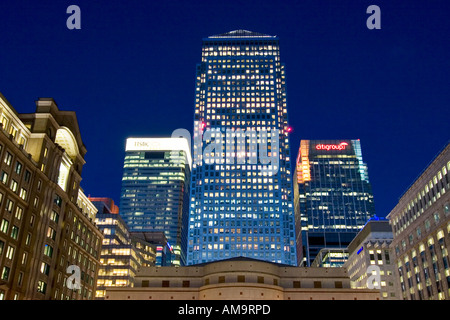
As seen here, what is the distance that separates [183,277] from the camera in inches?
3428

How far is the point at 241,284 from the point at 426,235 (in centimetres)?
5203

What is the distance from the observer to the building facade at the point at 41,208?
69750 millimetres

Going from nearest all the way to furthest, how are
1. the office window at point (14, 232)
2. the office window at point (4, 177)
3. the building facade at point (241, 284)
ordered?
the office window at point (4, 177)
the office window at point (14, 232)
the building facade at point (241, 284)

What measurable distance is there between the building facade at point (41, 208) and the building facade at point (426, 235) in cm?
8467

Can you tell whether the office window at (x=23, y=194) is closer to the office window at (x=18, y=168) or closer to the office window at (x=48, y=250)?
the office window at (x=18, y=168)

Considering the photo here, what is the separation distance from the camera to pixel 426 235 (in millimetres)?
100500

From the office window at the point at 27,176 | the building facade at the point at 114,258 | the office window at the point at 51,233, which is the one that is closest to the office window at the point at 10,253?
the office window at the point at 27,176

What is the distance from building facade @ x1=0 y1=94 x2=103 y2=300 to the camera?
69.8 m

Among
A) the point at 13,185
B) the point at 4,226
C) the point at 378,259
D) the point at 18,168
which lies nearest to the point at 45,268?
the point at 4,226

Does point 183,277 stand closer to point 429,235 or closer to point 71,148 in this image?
point 71,148

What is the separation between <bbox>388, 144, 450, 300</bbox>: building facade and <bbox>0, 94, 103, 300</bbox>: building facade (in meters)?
84.7

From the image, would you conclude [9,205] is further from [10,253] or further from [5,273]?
[5,273]
